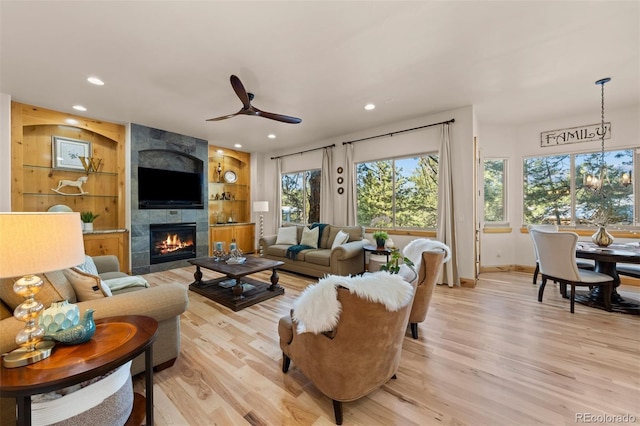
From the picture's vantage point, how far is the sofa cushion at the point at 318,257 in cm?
433

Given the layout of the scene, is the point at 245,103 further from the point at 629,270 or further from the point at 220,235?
the point at 629,270

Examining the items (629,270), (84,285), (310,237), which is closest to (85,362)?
(84,285)

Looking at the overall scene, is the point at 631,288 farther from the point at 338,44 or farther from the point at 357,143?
the point at 338,44

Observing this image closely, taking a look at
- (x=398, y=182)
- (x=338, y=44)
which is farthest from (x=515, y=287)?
(x=338, y=44)

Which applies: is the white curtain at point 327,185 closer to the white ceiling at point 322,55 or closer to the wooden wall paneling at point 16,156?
the white ceiling at point 322,55

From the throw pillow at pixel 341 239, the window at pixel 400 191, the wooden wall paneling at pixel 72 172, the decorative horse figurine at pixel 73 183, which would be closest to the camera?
the wooden wall paneling at pixel 72 172

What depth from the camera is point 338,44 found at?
7.89ft

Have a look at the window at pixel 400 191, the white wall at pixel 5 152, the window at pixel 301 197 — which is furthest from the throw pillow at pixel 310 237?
the white wall at pixel 5 152

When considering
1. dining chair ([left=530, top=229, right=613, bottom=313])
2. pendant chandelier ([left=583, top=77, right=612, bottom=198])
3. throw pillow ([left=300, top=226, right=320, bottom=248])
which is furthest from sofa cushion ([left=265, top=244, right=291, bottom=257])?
pendant chandelier ([left=583, top=77, right=612, bottom=198])

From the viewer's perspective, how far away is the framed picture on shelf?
421cm

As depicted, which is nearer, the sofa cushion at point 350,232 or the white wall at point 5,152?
the white wall at point 5,152

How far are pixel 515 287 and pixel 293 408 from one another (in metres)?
4.02

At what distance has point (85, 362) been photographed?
44.2 inches

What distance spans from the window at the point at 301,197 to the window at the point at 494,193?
3593 millimetres
